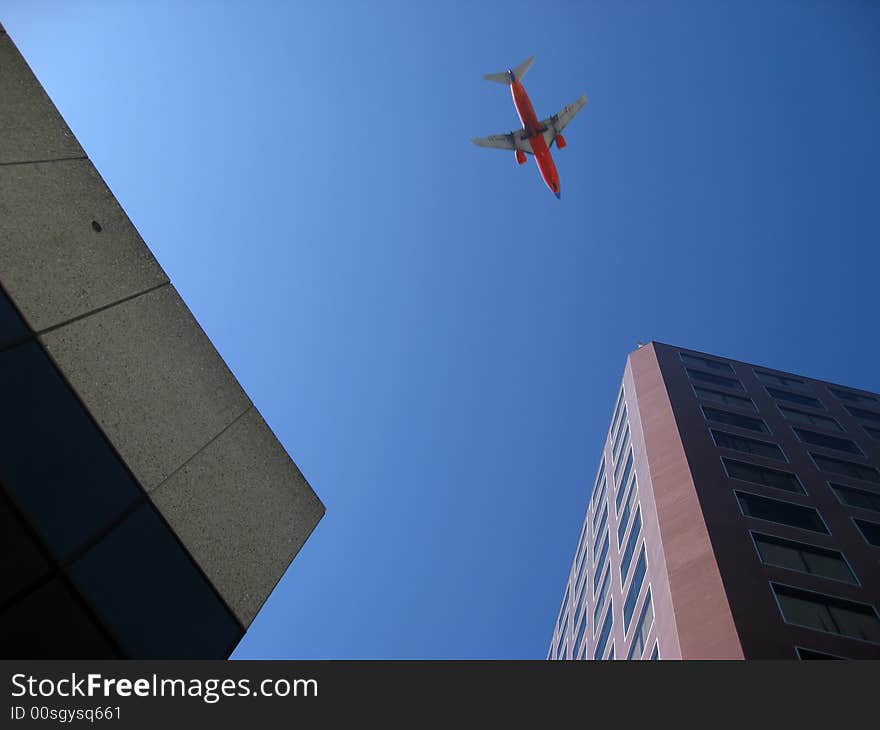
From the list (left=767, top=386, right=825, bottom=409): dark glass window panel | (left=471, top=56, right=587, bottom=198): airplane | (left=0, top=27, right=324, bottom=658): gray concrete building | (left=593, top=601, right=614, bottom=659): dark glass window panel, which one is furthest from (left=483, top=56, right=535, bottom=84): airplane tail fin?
(left=0, top=27, right=324, bottom=658): gray concrete building

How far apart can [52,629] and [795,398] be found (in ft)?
145

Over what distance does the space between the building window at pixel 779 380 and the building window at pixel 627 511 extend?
582 inches

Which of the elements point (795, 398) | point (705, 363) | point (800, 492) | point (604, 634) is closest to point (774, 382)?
point (795, 398)

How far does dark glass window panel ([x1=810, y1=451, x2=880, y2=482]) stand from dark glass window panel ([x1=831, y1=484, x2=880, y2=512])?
54.4 inches

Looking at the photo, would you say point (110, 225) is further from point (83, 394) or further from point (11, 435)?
point (11, 435)

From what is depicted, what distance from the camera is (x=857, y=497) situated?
96.5 ft

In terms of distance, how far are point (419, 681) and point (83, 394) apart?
3.52 m

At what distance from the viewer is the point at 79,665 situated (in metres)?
3.26

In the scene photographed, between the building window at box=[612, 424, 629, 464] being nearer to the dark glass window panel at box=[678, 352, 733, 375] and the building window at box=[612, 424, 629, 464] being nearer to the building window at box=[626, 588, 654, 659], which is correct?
the dark glass window panel at box=[678, 352, 733, 375]

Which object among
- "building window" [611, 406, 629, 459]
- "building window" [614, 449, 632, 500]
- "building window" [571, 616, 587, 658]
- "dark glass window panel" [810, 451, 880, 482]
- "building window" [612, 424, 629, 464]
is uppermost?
"building window" [611, 406, 629, 459]

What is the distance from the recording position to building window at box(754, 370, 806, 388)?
42.5 meters

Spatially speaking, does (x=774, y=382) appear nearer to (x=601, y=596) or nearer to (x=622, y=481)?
(x=622, y=481)

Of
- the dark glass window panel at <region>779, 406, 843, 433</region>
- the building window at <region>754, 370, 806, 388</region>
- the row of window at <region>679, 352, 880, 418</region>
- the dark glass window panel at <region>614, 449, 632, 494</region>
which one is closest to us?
the dark glass window panel at <region>614, 449, 632, 494</region>

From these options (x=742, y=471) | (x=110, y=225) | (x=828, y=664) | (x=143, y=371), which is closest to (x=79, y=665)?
(x=143, y=371)
